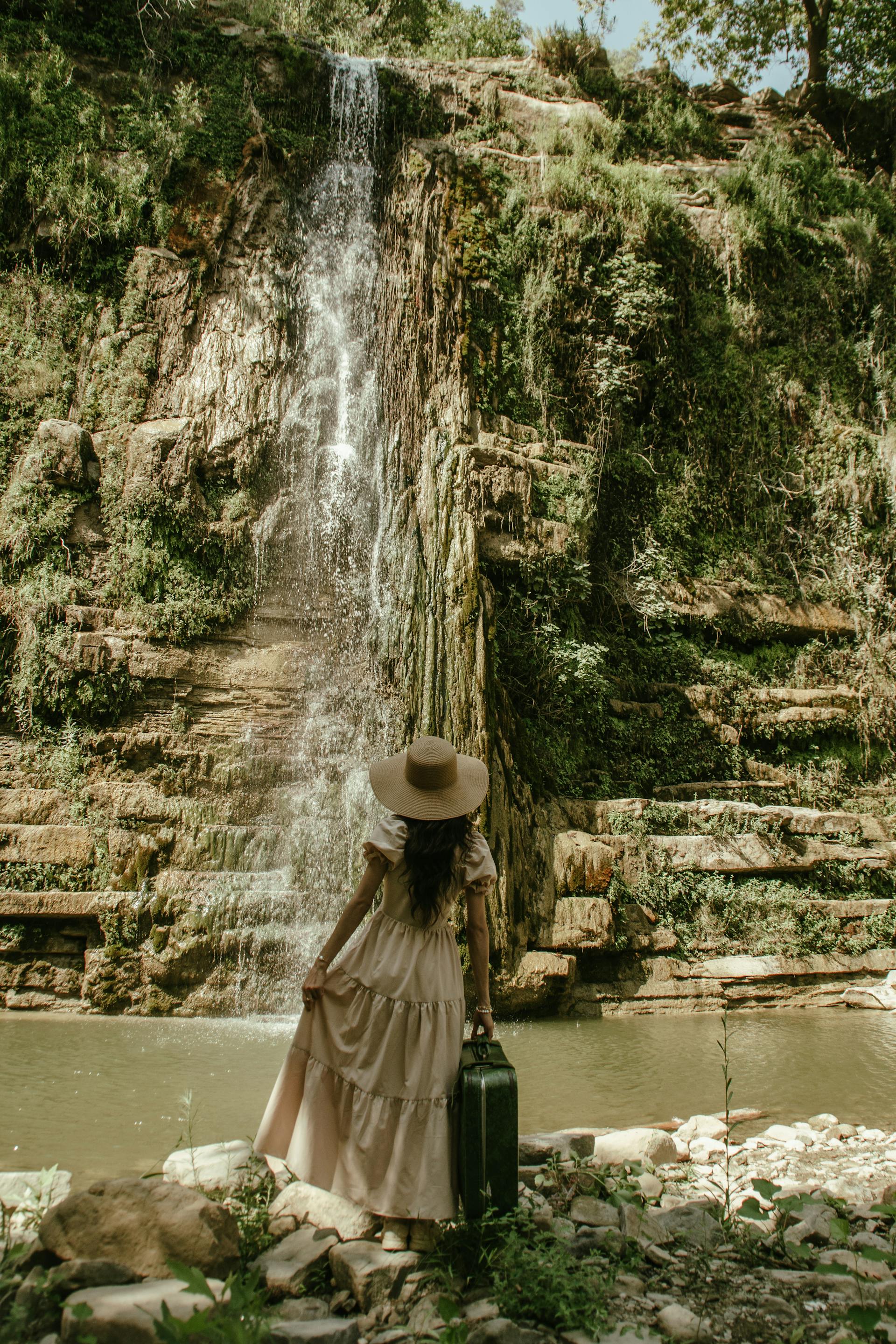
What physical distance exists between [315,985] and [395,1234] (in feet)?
2.75

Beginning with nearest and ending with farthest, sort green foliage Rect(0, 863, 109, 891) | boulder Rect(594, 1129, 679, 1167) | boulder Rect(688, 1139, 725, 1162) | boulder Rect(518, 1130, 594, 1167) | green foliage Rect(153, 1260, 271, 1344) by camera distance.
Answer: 1. green foliage Rect(153, 1260, 271, 1344)
2. boulder Rect(518, 1130, 594, 1167)
3. boulder Rect(594, 1129, 679, 1167)
4. boulder Rect(688, 1139, 725, 1162)
5. green foliage Rect(0, 863, 109, 891)

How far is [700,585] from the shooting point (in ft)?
41.3

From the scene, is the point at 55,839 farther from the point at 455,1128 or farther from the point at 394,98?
the point at 394,98

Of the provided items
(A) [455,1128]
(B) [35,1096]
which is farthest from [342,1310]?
(B) [35,1096]

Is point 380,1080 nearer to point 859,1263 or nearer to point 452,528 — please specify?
point 859,1263

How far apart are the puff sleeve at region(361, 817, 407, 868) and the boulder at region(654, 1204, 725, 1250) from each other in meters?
1.59

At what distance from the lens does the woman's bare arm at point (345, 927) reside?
9.80 ft

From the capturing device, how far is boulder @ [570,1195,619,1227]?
286 centimetres

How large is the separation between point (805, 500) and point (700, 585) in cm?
263

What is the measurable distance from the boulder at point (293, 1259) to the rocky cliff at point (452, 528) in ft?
16.4

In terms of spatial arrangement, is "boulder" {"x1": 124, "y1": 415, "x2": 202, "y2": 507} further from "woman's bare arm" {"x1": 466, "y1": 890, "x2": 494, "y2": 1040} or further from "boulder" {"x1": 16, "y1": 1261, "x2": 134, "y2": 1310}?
"boulder" {"x1": 16, "y1": 1261, "x2": 134, "y2": 1310}

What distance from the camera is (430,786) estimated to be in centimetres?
303

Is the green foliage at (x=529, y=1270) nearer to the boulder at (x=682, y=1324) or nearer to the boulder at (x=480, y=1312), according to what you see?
the boulder at (x=480, y=1312)

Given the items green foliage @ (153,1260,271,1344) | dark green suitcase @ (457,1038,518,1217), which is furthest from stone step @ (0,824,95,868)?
green foliage @ (153,1260,271,1344)
